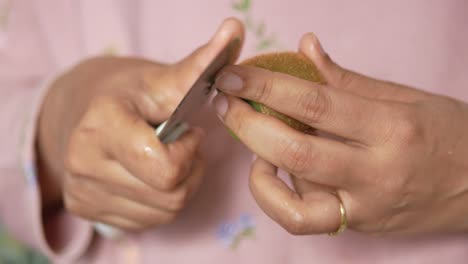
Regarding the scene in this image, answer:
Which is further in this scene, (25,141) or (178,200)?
(25,141)

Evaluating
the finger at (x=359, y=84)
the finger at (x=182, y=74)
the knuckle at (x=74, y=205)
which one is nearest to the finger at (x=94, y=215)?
the knuckle at (x=74, y=205)

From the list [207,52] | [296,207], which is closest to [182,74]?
[207,52]

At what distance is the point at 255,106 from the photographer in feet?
1.06

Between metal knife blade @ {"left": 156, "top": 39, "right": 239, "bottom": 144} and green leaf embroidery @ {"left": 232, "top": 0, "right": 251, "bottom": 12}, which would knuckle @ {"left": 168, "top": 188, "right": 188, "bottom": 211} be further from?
green leaf embroidery @ {"left": 232, "top": 0, "right": 251, "bottom": 12}

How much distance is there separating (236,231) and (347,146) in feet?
0.67

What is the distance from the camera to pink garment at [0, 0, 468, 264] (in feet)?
1.51

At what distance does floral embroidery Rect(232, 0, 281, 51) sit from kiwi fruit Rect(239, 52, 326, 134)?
0.42 ft

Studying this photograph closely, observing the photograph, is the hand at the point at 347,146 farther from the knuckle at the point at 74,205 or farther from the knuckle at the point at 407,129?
the knuckle at the point at 74,205

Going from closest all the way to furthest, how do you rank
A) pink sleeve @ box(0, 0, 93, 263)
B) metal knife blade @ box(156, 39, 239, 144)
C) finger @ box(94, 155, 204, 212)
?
metal knife blade @ box(156, 39, 239, 144) < finger @ box(94, 155, 204, 212) < pink sleeve @ box(0, 0, 93, 263)

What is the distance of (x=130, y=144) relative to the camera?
0.37 meters

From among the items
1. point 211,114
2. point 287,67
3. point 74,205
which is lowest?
point 74,205

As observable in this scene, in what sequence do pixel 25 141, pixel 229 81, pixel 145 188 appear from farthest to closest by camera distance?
pixel 25 141 → pixel 145 188 → pixel 229 81

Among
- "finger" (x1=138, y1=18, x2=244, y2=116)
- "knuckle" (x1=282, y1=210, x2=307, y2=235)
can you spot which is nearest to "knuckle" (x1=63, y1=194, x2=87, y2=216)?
"finger" (x1=138, y1=18, x2=244, y2=116)

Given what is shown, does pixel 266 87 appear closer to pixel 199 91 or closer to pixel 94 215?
pixel 199 91
